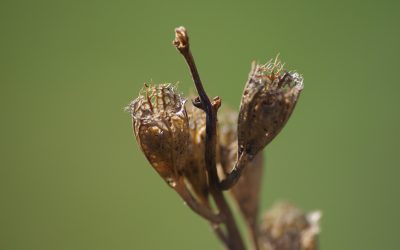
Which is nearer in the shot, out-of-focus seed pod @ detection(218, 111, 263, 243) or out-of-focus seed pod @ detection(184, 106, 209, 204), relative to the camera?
out-of-focus seed pod @ detection(184, 106, 209, 204)

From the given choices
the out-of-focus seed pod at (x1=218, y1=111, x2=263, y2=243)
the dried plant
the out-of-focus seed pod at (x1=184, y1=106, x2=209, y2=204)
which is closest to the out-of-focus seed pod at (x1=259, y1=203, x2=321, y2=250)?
the out-of-focus seed pod at (x1=218, y1=111, x2=263, y2=243)

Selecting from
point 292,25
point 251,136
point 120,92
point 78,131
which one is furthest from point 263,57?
point 251,136

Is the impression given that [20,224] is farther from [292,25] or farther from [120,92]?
[292,25]

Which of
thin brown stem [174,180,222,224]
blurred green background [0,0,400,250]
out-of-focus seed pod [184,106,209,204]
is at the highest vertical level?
blurred green background [0,0,400,250]

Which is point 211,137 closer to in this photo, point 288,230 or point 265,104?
point 265,104

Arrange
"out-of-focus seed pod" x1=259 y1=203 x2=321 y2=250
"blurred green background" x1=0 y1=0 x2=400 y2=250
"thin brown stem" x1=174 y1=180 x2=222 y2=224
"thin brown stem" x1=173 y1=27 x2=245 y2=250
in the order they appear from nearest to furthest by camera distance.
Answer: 1. "thin brown stem" x1=173 y1=27 x2=245 y2=250
2. "thin brown stem" x1=174 y1=180 x2=222 y2=224
3. "out-of-focus seed pod" x1=259 y1=203 x2=321 y2=250
4. "blurred green background" x1=0 y1=0 x2=400 y2=250

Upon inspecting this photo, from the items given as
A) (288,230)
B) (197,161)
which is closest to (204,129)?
(197,161)

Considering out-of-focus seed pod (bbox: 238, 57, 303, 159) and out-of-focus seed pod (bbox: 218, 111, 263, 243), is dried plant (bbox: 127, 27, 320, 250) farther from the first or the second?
out-of-focus seed pod (bbox: 218, 111, 263, 243)
